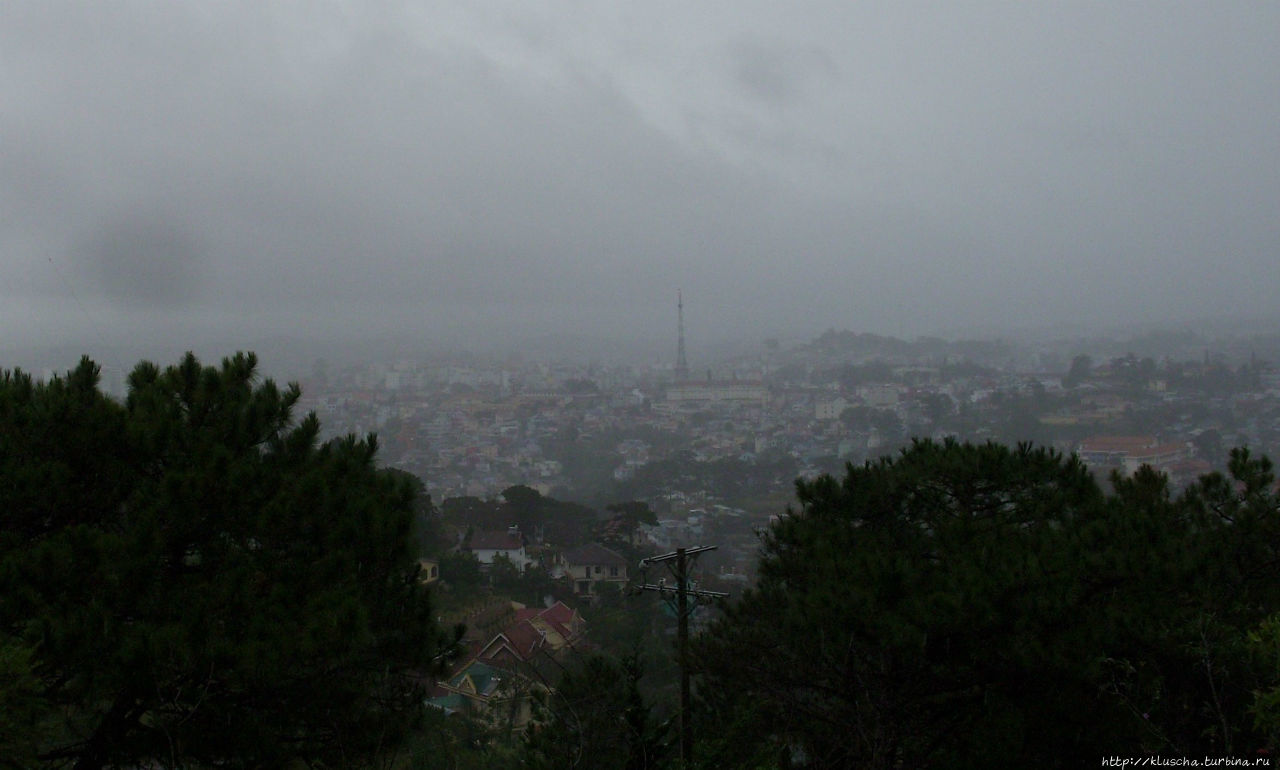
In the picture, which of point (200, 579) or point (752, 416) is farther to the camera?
point (752, 416)

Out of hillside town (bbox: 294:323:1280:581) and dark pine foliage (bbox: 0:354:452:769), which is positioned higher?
dark pine foliage (bbox: 0:354:452:769)

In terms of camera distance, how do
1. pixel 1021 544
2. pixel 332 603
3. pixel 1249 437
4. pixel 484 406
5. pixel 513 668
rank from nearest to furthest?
1. pixel 332 603
2. pixel 1021 544
3. pixel 513 668
4. pixel 1249 437
5. pixel 484 406

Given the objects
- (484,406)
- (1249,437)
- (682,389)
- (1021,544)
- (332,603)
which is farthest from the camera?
(682,389)

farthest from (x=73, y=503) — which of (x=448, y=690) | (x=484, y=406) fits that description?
(x=484, y=406)

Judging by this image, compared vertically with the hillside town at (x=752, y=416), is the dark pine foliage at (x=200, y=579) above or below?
above

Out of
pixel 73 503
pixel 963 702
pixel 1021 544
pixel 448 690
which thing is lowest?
pixel 448 690

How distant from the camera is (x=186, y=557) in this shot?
12.3 feet

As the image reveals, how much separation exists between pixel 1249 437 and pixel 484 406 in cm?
3149

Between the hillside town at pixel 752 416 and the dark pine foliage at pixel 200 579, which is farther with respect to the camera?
the hillside town at pixel 752 416

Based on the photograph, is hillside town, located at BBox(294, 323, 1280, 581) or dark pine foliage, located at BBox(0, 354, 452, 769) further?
hillside town, located at BBox(294, 323, 1280, 581)

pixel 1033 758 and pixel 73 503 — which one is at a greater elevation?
pixel 73 503

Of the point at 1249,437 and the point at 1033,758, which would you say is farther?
the point at 1249,437

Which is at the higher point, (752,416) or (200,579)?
(200,579)

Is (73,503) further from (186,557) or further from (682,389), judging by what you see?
(682,389)
